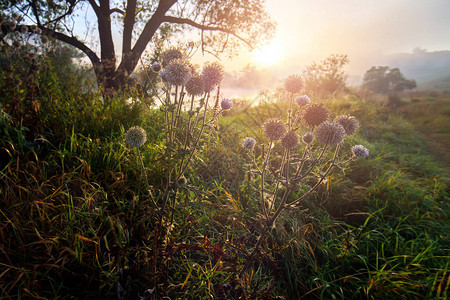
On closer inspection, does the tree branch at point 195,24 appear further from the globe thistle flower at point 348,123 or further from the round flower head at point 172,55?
the globe thistle flower at point 348,123

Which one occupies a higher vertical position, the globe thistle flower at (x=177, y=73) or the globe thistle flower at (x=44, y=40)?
A: the globe thistle flower at (x=44, y=40)

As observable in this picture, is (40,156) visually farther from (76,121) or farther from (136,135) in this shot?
(136,135)

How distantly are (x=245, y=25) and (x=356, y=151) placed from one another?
9278 mm

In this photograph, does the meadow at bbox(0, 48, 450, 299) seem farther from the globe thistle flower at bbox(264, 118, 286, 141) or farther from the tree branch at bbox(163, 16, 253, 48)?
the tree branch at bbox(163, 16, 253, 48)

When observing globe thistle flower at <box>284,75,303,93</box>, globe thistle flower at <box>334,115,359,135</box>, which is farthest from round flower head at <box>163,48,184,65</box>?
globe thistle flower at <box>334,115,359,135</box>

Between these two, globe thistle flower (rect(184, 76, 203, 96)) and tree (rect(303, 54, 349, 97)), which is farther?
tree (rect(303, 54, 349, 97))

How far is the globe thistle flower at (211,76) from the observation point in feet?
5.83

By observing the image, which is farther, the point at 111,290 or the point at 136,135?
the point at 136,135

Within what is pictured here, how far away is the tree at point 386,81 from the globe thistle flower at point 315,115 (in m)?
46.7

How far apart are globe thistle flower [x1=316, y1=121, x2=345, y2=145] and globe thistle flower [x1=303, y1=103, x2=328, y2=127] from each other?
0.05m

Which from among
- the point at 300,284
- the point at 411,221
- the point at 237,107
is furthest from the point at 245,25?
the point at 300,284

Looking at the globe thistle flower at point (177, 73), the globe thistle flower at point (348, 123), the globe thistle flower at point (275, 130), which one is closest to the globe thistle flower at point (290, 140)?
the globe thistle flower at point (275, 130)

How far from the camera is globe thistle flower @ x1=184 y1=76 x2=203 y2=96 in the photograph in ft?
5.52

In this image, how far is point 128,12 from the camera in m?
7.93
